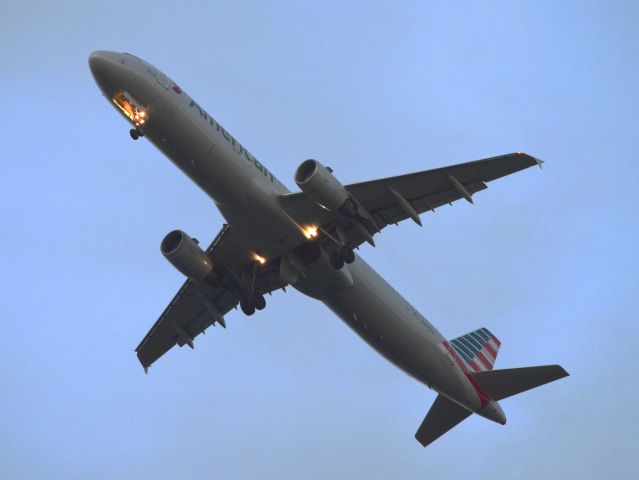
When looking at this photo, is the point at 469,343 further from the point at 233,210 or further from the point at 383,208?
the point at 233,210

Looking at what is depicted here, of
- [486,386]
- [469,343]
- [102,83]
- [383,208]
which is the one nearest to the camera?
[102,83]

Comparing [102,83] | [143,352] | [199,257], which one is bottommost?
[143,352]

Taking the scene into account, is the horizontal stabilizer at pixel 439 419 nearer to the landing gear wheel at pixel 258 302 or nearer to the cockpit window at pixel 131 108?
the landing gear wheel at pixel 258 302

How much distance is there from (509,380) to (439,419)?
15.3ft

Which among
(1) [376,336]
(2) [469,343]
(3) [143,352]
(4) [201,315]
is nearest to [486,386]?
(2) [469,343]

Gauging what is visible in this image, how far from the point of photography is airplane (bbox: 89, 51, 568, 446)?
112 feet

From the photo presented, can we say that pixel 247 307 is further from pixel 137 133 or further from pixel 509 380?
pixel 509 380

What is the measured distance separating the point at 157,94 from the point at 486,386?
20.6m

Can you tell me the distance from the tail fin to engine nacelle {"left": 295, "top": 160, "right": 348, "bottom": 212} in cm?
1254

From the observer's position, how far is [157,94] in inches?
1340

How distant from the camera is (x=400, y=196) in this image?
35594 mm

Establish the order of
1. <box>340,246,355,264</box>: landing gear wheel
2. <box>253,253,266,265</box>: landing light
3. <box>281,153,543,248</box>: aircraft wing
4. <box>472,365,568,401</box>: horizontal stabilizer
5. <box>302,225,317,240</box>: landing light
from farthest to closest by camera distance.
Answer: <box>472,365,568,401</box>: horizontal stabilizer, <box>253,253,266,265</box>: landing light, <box>340,246,355,264</box>: landing gear wheel, <box>302,225,317,240</box>: landing light, <box>281,153,543,248</box>: aircraft wing

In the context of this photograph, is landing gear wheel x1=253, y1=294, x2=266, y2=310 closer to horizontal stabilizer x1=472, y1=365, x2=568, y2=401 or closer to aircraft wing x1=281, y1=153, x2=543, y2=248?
aircraft wing x1=281, y1=153, x2=543, y2=248

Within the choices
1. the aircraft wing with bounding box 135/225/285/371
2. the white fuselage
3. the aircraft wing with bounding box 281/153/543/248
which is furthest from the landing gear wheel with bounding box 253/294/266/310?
the aircraft wing with bounding box 281/153/543/248
